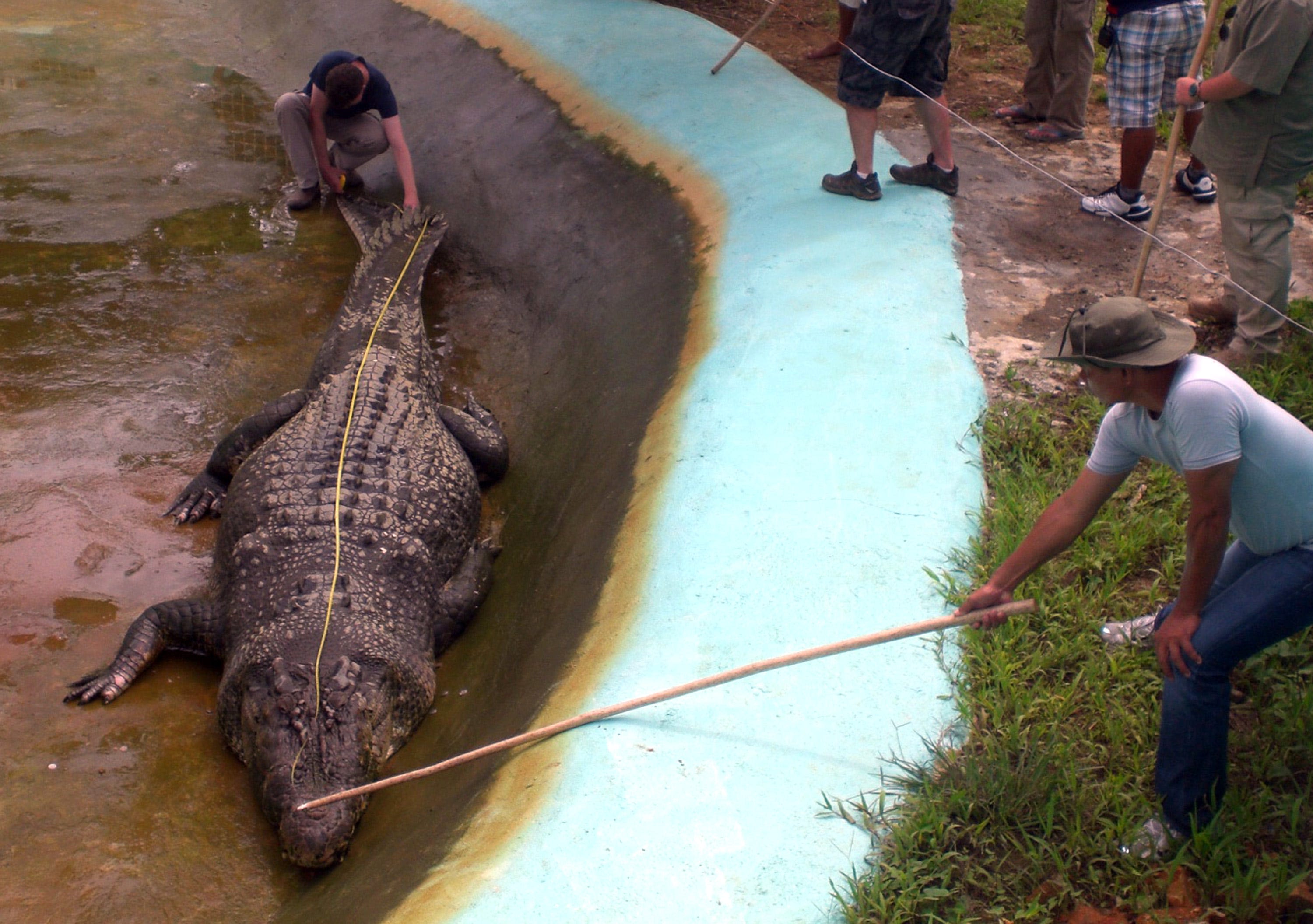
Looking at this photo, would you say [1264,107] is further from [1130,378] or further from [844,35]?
[844,35]

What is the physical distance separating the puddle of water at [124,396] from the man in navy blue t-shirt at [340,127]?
0.33 m

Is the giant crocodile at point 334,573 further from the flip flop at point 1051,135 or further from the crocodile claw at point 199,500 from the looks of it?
the flip flop at point 1051,135

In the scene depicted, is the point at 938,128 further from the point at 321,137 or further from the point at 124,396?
the point at 124,396

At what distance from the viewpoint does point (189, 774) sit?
3.25 meters

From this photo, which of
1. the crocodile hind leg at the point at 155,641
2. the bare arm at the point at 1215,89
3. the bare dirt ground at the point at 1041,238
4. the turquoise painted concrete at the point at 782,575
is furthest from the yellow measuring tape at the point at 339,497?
the bare arm at the point at 1215,89

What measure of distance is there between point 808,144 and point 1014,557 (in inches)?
142

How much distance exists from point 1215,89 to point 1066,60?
2.48 meters

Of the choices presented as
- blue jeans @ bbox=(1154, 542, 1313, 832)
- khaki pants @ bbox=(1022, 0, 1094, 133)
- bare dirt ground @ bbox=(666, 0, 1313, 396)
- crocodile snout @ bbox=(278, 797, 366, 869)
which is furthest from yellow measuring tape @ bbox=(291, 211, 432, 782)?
khaki pants @ bbox=(1022, 0, 1094, 133)

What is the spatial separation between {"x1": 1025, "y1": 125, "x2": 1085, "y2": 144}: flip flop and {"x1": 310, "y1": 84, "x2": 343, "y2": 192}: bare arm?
409 centimetres

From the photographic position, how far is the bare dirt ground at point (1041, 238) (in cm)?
409

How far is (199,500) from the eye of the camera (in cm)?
433

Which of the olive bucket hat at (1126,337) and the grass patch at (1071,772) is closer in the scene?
the olive bucket hat at (1126,337)

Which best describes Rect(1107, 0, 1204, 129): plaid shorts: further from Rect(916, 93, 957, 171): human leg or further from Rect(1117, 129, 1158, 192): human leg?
Rect(916, 93, 957, 171): human leg

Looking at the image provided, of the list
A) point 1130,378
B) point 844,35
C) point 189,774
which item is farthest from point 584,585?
point 844,35
